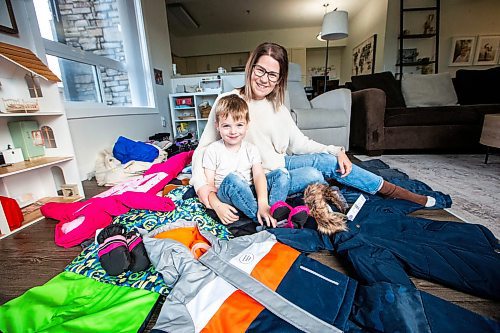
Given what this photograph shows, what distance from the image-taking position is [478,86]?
2488 mm

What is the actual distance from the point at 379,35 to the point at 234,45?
11.3 feet

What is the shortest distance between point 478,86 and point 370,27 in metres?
2.67

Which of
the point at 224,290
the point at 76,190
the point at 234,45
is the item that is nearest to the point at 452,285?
the point at 224,290

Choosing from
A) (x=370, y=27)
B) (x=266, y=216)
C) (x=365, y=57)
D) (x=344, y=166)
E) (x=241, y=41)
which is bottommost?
(x=266, y=216)

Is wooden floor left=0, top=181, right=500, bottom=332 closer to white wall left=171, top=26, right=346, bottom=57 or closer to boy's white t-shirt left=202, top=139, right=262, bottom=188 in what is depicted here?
boy's white t-shirt left=202, top=139, right=262, bottom=188

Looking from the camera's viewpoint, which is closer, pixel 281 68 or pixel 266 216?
pixel 266 216

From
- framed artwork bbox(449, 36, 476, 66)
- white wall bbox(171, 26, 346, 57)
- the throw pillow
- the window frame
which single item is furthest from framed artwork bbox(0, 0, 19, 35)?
framed artwork bbox(449, 36, 476, 66)

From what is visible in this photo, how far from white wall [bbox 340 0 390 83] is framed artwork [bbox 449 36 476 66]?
1053 mm

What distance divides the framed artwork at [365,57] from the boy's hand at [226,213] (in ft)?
15.2

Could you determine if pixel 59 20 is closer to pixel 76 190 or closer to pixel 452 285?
pixel 76 190

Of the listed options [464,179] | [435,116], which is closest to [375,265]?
[464,179]

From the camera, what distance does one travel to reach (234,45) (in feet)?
20.1

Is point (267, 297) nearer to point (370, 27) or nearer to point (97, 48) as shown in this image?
point (97, 48)

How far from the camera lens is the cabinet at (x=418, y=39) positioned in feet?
12.0
